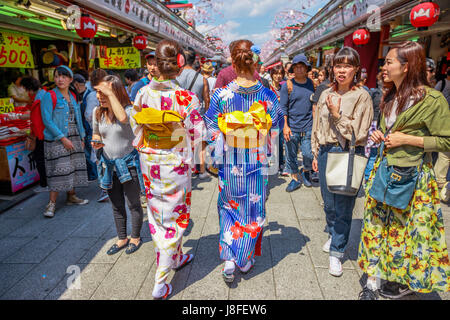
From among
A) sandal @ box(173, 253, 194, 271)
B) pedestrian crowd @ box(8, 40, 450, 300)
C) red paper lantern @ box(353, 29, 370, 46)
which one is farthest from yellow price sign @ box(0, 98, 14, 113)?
red paper lantern @ box(353, 29, 370, 46)

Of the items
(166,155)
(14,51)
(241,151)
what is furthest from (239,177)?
(14,51)

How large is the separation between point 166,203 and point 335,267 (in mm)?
1622

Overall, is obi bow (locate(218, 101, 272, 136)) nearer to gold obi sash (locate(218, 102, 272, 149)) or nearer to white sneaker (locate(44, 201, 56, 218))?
gold obi sash (locate(218, 102, 272, 149))

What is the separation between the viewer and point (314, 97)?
13.7ft

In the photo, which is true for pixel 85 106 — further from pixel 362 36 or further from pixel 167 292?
pixel 362 36

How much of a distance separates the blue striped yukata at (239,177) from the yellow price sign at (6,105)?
4761 millimetres

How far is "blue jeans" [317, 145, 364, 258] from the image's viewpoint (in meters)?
2.43

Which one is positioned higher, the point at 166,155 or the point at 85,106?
the point at 85,106

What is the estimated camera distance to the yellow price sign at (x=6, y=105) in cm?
506

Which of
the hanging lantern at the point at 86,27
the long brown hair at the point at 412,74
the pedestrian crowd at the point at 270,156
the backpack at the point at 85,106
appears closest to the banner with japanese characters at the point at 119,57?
the hanging lantern at the point at 86,27

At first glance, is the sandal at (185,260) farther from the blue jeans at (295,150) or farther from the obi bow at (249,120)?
the blue jeans at (295,150)

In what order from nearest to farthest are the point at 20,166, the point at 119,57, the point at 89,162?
the point at 20,166
the point at 89,162
the point at 119,57

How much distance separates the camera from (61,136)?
12.2 ft

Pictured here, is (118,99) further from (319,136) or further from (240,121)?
(319,136)
